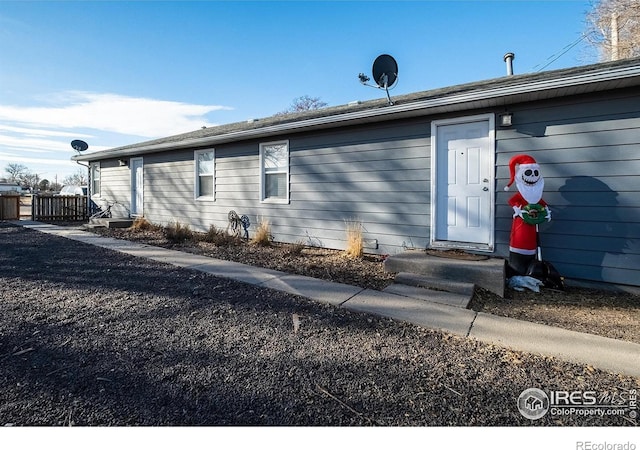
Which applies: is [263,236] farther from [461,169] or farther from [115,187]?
[115,187]

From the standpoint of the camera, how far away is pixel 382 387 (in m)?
1.82

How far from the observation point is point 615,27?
35.0ft

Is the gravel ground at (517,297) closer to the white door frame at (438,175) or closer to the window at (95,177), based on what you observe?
the white door frame at (438,175)

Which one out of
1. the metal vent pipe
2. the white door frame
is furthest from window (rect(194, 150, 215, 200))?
the metal vent pipe

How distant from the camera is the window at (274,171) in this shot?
696cm

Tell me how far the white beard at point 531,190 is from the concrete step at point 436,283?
138cm

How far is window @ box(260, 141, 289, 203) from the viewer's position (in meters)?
6.96

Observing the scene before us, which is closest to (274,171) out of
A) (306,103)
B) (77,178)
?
(306,103)

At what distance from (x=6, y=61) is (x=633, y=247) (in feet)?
37.1

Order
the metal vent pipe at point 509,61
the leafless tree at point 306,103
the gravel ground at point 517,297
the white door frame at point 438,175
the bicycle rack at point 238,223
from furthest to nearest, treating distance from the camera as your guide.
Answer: the leafless tree at point 306,103 → the bicycle rack at point 238,223 → the metal vent pipe at point 509,61 → the white door frame at point 438,175 → the gravel ground at point 517,297

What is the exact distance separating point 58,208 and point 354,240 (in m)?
12.4

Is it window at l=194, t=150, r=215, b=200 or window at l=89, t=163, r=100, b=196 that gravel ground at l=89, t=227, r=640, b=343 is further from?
window at l=89, t=163, r=100, b=196

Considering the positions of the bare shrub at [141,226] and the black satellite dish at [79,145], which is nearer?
the bare shrub at [141,226]

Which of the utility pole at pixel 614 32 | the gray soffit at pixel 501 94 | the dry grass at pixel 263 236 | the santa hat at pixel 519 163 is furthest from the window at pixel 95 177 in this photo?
the utility pole at pixel 614 32
